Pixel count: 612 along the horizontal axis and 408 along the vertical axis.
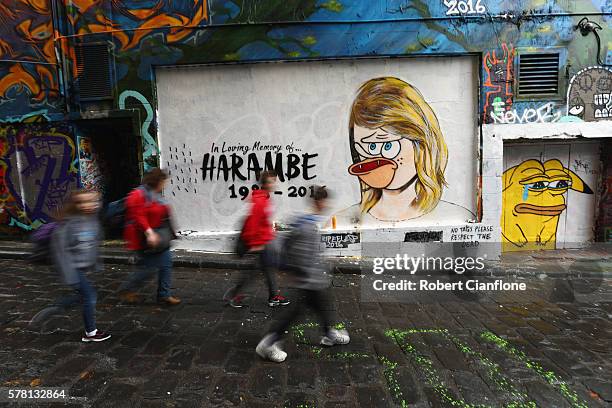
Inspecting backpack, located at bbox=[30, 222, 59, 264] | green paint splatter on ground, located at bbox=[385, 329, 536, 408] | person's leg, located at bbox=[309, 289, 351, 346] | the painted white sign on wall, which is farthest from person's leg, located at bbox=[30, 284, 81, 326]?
the painted white sign on wall

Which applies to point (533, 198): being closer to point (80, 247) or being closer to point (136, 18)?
point (80, 247)

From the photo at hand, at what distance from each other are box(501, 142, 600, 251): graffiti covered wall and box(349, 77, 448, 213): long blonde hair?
1.80m

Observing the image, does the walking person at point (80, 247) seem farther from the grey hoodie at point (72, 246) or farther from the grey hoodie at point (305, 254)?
the grey hoodie at point (305, 254)

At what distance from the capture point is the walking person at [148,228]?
4672 mm

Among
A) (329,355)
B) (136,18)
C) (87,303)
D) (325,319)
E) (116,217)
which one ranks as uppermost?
(136,18)

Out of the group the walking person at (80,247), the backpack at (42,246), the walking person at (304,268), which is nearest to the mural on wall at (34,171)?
the backpack at (42,246)

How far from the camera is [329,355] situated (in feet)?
12.7

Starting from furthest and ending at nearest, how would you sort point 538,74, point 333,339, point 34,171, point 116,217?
point 34,171
point 538,74
point 116,217
point 333,339

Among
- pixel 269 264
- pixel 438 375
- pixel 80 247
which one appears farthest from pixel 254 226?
pixel 438 375

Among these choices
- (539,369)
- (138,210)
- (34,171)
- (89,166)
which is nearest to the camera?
(539,369)

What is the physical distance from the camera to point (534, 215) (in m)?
8.67

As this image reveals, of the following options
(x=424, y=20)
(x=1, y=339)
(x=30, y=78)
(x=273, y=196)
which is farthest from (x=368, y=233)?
(x=30, y=78)

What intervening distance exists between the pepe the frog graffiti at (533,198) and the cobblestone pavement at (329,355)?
10.4 ft

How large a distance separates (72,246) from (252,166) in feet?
15.0
